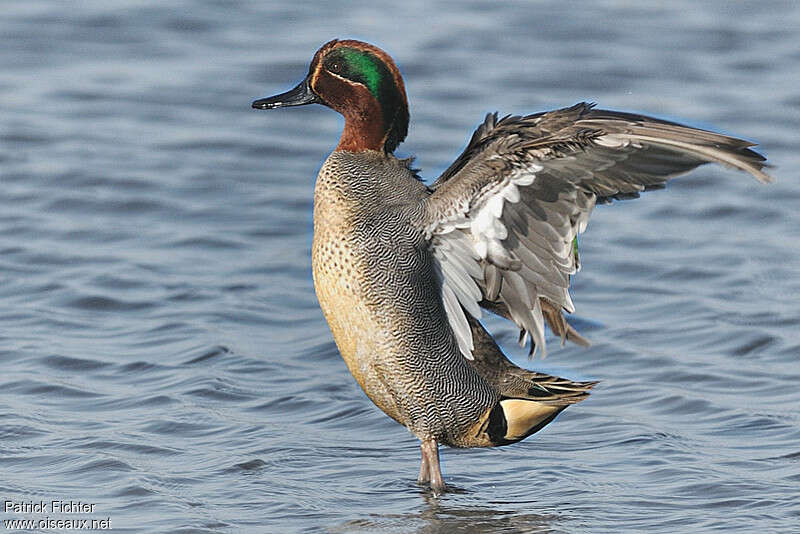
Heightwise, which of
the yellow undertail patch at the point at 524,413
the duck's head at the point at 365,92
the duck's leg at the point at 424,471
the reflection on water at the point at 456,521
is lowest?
the reflection on water at the point at 456,521

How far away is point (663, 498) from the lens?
5180 mm

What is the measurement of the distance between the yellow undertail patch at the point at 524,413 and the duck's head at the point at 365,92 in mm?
1090

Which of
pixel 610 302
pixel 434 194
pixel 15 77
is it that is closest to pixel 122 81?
pixel 15 77

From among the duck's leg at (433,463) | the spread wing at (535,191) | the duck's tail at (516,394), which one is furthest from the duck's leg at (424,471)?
the spread wing at (535,191)

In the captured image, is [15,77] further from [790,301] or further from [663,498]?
[663,498]

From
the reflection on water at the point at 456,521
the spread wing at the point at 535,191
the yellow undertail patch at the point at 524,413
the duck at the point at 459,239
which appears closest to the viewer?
the spread wing at the point at 535,191

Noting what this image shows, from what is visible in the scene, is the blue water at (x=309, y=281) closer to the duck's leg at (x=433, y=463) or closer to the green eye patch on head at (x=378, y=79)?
the duck's leg at (x=433, y=463)

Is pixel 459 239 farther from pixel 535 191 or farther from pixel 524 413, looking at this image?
pixel 524 413

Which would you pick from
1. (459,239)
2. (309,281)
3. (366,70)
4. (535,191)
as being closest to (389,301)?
(459,239)

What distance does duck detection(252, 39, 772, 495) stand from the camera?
459 cm

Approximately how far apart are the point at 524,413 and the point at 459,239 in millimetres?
762

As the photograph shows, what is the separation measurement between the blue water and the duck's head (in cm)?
131

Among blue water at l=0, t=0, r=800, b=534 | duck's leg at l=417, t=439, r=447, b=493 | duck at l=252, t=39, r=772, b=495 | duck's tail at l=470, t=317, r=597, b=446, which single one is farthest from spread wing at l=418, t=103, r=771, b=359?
blue water at l=0, t=0, r=800, b=534

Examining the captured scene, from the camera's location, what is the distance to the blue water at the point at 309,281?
5254mm
